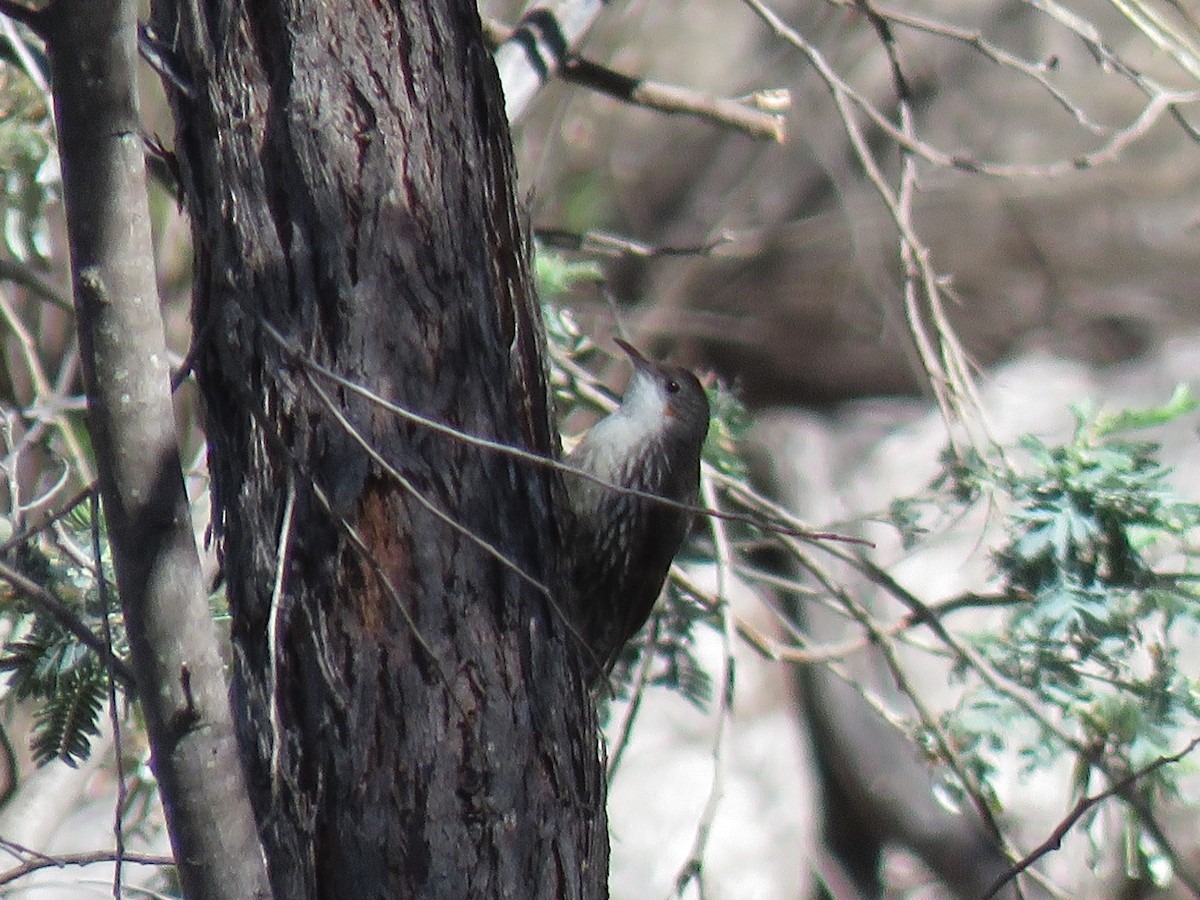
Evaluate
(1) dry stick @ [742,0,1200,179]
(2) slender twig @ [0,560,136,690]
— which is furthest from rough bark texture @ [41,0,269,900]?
(1) dry stick @ [742,0,1200,179]

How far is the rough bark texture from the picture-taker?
149 cm

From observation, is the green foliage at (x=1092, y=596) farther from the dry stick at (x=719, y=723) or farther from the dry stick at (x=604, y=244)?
the dry stick at (x=604, y=244)

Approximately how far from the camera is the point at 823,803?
291 inches

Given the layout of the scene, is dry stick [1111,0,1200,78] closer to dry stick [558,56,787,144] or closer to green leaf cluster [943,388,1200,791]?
green leaf cluster [943,388,1200,791]

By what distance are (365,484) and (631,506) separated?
4.09ft

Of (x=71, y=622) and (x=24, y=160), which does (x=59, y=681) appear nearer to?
(x=71, y=622)

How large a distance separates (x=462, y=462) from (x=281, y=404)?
0.80 ft

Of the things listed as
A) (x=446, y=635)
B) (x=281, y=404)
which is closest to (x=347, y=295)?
(x=281, y=404)

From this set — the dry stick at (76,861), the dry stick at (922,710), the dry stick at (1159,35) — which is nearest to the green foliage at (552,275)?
the dry stick at (922,710)

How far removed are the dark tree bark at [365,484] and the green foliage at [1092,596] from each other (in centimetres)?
155

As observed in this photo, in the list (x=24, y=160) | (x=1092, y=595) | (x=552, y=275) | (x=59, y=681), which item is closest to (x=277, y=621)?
→ (x=59, y=681)

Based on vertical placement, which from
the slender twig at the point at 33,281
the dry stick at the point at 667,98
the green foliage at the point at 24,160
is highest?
the green foliage at the point at 24,160

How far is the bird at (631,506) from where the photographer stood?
3051mm

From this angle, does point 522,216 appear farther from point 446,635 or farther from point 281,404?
point 446,635
